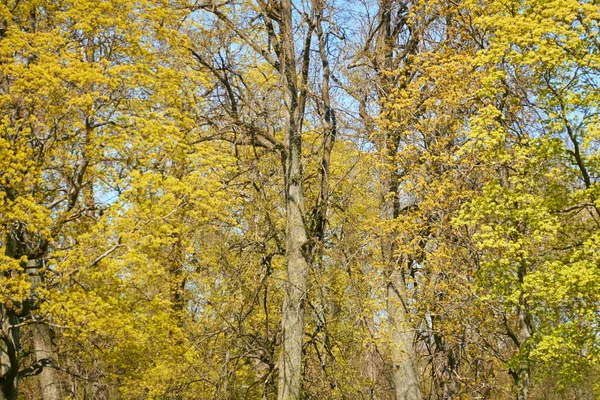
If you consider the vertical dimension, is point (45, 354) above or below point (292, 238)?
below

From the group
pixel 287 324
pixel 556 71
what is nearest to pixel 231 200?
pixel 287 324

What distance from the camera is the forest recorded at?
34.0ft

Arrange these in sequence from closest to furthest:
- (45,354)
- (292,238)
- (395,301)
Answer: (292,238), (45,354), (395,301)

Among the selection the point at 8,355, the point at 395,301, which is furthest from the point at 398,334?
the point at 8,355

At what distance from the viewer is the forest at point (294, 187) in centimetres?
1038

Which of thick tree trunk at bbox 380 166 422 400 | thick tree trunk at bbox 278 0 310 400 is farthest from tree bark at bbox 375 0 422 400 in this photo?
thick tree trunk at bbox 278 0 310 400

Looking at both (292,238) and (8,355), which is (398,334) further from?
(8,355)

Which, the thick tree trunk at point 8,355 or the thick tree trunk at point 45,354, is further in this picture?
the thick tree trunk at point 45,354

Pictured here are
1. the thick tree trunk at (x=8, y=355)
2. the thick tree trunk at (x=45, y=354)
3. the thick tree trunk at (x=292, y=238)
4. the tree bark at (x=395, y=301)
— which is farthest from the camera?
the tree bark at (x=395, y=301)

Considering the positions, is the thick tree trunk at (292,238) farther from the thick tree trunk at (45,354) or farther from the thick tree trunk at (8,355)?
the thick tree trunk at (45,354)

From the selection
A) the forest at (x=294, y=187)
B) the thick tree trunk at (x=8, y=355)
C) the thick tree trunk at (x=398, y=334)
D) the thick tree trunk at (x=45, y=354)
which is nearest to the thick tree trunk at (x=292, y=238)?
the forest at (x=294, y=187)

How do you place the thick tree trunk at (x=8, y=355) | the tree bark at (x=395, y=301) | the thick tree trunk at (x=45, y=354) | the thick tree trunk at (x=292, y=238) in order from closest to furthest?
the thick tree trunk at (x=292, y=238) → the thick tree trunk at (x=8, y=355) → the thick tree trunk at (x=45, y=354) → the tree bark at (x=395, y=301)

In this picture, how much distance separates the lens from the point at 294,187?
35.6 feet

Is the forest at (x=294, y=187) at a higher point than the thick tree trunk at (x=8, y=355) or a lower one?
higher
